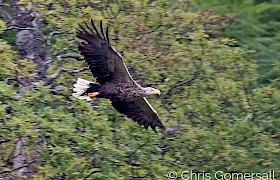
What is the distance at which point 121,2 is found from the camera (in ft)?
31.2

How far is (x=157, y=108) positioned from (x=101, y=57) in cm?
135

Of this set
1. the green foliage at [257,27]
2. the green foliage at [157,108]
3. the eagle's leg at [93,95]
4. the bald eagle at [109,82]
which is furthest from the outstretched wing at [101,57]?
the green foliage at [257,27]

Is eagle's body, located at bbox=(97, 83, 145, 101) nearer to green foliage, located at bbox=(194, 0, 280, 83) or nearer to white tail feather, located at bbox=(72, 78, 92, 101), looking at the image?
white tail feather, located at bbox=(72, 78, 92, 101)

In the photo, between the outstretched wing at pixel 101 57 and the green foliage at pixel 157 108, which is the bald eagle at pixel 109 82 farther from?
the green foliage at pixel 157 108

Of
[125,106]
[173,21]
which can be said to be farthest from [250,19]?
[125,106]

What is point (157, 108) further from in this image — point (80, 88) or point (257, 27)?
point (257, 27)

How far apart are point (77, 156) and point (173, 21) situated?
234 cm

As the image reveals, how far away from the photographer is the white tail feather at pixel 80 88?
843 centimetres

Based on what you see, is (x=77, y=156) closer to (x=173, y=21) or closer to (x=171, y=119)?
(x=171, y=119)

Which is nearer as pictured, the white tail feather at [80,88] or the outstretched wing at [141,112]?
the white tail feather at [80,88]

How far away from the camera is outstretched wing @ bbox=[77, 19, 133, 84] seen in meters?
8.09

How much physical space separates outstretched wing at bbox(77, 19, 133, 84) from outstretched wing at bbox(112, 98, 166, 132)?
0.41 m

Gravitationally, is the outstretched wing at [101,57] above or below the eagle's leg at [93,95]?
above

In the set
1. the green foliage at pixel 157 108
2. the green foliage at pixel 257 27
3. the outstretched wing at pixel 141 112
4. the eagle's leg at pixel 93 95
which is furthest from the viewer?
the green foliage at pixel 257 27
